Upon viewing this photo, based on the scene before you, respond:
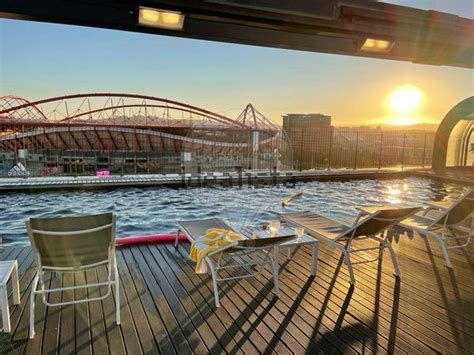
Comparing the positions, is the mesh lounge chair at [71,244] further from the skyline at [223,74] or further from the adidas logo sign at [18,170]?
the adidas logo sign at [18,170]

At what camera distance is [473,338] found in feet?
7.09

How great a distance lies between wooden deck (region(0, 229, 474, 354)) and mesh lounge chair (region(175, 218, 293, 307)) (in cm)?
15

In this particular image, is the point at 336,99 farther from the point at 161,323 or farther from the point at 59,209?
the point at 161,323

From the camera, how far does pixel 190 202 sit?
743 centimetres

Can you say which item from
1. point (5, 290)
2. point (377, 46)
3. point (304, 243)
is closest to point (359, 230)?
point (304, 243)

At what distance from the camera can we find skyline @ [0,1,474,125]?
8422 mm

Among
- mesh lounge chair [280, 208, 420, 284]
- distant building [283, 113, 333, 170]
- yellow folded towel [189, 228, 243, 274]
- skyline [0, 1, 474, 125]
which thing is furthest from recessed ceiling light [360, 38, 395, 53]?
distant building [283, 113, 333, 170]

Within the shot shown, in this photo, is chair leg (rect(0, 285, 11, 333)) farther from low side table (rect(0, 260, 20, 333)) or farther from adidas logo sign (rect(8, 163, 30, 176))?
adidas logo sign (rect(8, 163, 30, 176))

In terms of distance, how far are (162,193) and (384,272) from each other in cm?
615

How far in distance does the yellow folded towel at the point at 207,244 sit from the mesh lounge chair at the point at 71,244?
67 centimetres

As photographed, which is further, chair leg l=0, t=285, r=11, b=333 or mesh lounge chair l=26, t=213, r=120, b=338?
mesh lounge chair l=26, t=213, r=120, b=338

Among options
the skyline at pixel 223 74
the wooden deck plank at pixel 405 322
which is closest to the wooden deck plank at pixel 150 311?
the wooden deck plank at pixel 405 322

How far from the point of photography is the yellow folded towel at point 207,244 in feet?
8.73

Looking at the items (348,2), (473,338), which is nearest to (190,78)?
(348,2)
